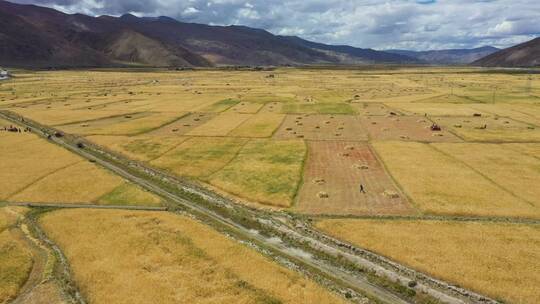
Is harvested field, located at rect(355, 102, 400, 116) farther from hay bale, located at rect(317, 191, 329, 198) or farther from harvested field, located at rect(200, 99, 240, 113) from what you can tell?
hay bale, located at rect(317, 191, 329, 198)

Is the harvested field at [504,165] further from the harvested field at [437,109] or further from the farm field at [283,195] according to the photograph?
the harvested field at [437,109]

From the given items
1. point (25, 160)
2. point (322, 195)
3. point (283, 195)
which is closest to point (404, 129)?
point (322, 195)

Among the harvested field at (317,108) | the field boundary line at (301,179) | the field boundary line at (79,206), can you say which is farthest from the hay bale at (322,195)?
the harvested field at (317,108)

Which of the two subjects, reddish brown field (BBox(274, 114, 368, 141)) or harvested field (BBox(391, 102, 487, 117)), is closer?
reddish brown field (BBox(274, 114, 368, 141))

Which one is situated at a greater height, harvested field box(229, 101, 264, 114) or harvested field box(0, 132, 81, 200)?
harvested field box(229, 101, 264, 114)

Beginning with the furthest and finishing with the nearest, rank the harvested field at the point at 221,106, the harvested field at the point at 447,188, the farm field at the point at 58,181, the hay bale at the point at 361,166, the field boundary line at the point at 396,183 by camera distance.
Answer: the harvested field at the point at 221,106 < the hay bale at the point at 361,166 < the farm field at the point at 58,181 < the field boundary line at the point at 396,183 < the harvested field at the point at 447,188

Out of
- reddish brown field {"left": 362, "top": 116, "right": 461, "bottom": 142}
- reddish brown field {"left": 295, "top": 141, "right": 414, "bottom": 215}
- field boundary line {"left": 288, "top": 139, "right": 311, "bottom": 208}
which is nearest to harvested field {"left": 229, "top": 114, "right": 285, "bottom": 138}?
field boundary line {"left": 288, "top": 139, "right": 311, "bottom": 208}
